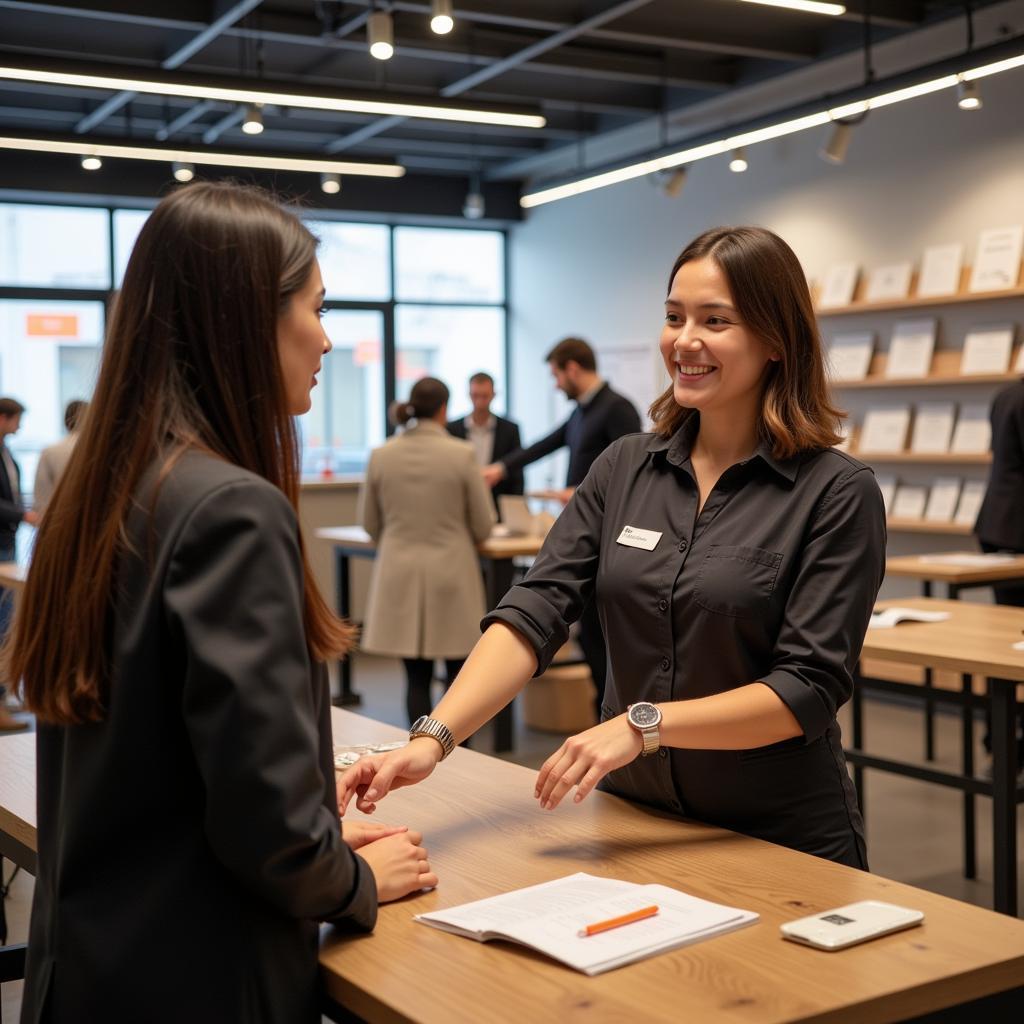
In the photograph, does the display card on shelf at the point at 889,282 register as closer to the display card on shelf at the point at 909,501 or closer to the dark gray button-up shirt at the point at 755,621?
the display card on shelf at the point at 909,501

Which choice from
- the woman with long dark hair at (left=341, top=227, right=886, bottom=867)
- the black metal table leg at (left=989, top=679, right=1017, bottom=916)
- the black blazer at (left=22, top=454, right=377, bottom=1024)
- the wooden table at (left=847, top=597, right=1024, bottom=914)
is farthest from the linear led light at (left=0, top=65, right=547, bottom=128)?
the black blazer at (left=22, top=454, right=377, bottom=1024)

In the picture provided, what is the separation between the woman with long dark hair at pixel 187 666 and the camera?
1071 millimetres

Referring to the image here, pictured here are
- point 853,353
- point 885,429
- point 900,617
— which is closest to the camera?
point 900,617

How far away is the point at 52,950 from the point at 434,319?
9.51 meters

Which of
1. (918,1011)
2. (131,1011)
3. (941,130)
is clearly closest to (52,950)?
(131,1011)

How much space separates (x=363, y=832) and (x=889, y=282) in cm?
→ 625

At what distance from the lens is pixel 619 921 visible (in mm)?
1292

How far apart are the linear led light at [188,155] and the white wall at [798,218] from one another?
2477 millimetres

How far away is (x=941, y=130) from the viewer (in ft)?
22.3

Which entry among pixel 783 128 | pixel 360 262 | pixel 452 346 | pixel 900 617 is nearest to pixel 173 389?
pixel 900 617

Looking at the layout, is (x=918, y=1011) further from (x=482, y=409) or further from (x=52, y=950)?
(x=482, y=409)

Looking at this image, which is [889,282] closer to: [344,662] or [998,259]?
[998,259]

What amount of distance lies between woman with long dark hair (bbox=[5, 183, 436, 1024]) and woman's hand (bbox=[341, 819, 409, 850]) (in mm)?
262

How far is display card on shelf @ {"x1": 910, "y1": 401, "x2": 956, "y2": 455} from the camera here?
270 inches
